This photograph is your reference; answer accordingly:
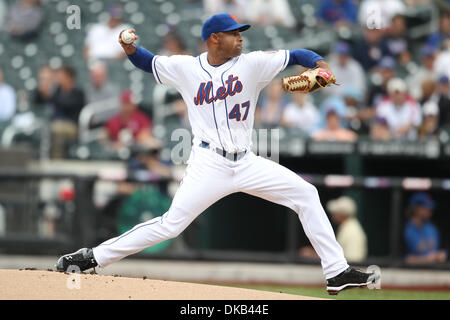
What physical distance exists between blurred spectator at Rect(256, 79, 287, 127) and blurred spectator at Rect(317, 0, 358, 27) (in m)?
2.30

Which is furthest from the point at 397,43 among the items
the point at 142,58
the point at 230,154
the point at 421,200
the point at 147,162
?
the point at 230,154

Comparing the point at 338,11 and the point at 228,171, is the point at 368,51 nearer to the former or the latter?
the point at 338,11

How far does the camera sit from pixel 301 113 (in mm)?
10320

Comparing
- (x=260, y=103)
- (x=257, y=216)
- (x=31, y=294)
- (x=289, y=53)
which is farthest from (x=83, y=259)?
(x=260, y=103)

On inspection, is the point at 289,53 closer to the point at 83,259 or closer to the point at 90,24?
the point at 83,259

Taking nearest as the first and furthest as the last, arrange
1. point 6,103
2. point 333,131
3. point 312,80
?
point 312,80 < point 333,131 < point 6,103

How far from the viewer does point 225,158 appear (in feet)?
18.1

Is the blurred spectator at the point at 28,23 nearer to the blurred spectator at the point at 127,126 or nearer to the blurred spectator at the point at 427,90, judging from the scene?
the blurred spectator at the point at 127,126

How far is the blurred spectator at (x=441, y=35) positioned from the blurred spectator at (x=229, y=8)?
2.53 m

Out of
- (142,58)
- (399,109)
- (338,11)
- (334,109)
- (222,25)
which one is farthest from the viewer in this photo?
(338,11)

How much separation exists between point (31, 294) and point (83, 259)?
0.57 metres

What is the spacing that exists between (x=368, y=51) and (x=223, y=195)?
626 centimetres

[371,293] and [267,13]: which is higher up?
[267,13]

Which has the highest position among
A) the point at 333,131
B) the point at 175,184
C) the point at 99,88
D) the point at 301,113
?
the point at 99,88
